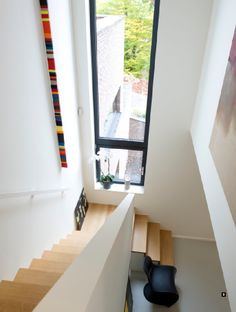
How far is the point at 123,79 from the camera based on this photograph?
335 centimetres

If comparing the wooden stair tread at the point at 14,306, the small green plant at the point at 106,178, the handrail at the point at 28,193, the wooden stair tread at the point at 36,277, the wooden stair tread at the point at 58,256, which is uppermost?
the handrail at the point at 28,193

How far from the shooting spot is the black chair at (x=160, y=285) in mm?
3223

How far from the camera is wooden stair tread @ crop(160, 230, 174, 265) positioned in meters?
3.77

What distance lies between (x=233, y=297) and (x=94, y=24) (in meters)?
2.98

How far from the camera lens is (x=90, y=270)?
0.83 metres

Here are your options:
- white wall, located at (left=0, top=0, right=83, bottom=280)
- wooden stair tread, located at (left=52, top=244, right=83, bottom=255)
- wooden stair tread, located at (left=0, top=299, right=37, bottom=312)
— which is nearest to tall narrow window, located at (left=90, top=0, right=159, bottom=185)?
white wall, located at (left=0, top=0, right=83, bottom=280)

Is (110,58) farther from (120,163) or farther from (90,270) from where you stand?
(90,270)

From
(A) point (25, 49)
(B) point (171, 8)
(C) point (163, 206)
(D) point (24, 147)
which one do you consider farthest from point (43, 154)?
(C) point (163, 206)

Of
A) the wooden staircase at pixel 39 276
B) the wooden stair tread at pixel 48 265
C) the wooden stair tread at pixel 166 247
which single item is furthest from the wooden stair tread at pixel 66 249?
the wooden stair tread at pixel 166 247

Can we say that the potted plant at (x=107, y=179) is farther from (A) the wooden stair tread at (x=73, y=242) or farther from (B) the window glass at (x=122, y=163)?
(A) the wooden stair tread at (x=73, y=242)

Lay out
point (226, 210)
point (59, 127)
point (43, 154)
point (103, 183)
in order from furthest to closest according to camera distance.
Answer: point (103, 183) → point (59, 127) → point (43, 154) → point (226, 210)

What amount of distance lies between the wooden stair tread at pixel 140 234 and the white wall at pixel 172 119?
0.48 feet

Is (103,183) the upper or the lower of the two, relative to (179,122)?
lower

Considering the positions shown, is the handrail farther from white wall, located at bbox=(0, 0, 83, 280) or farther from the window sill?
the window sill
